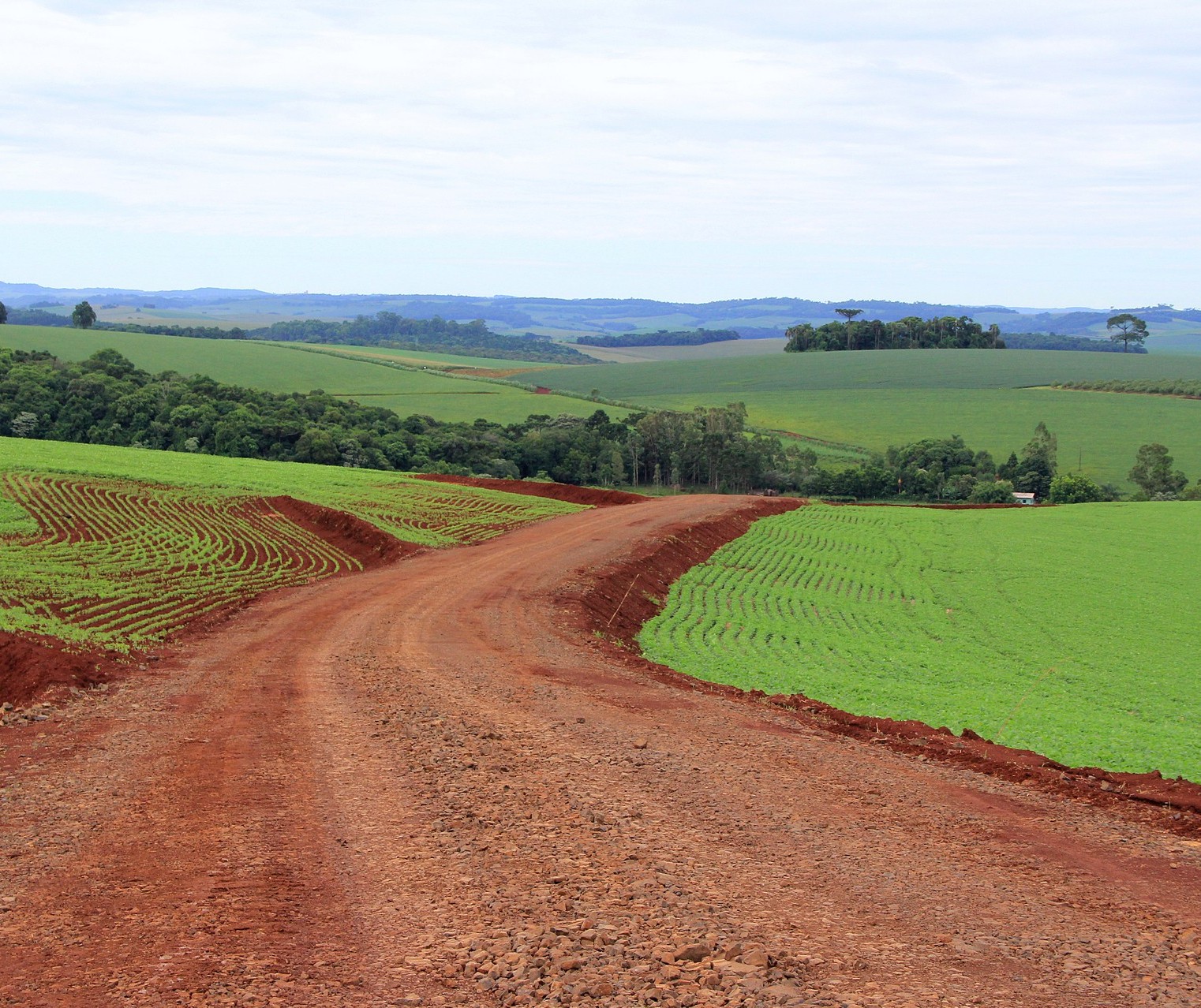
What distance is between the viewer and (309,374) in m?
139

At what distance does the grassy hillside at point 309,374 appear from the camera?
121312 millimetres

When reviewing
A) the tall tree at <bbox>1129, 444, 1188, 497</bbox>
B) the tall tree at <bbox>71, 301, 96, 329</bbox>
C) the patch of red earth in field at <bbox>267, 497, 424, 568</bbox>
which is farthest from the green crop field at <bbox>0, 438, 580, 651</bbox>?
the tall tree at <bbox>71, 301, 96, 329</bbox>

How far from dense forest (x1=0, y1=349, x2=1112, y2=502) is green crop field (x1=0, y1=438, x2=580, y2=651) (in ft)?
49.3

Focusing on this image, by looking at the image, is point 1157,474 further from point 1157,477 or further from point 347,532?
point 347,532

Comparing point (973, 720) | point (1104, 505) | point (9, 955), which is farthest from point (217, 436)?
point (9, 955)

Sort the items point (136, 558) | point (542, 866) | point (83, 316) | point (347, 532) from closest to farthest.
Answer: point (542, 866), point (136, 558), point (347, 532), point (83, 316)

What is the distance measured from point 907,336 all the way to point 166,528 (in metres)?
176

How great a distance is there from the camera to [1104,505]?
228 feet

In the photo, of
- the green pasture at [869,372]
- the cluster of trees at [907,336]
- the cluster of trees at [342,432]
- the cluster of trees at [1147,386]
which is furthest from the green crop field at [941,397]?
the cluster of trees at [342,432]

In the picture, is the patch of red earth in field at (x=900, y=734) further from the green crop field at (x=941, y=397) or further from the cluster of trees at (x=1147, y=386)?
the cluster of trees at (x=1147, y=386)

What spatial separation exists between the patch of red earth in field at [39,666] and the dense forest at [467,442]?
63972mm

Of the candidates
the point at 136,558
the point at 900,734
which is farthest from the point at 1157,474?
the point at 900,734

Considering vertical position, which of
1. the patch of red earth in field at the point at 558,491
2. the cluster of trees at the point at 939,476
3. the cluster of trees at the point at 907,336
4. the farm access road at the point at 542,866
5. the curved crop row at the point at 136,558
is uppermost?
the cluster of trees at the point at 907,336

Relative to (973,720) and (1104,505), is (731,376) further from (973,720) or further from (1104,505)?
(973,720)
